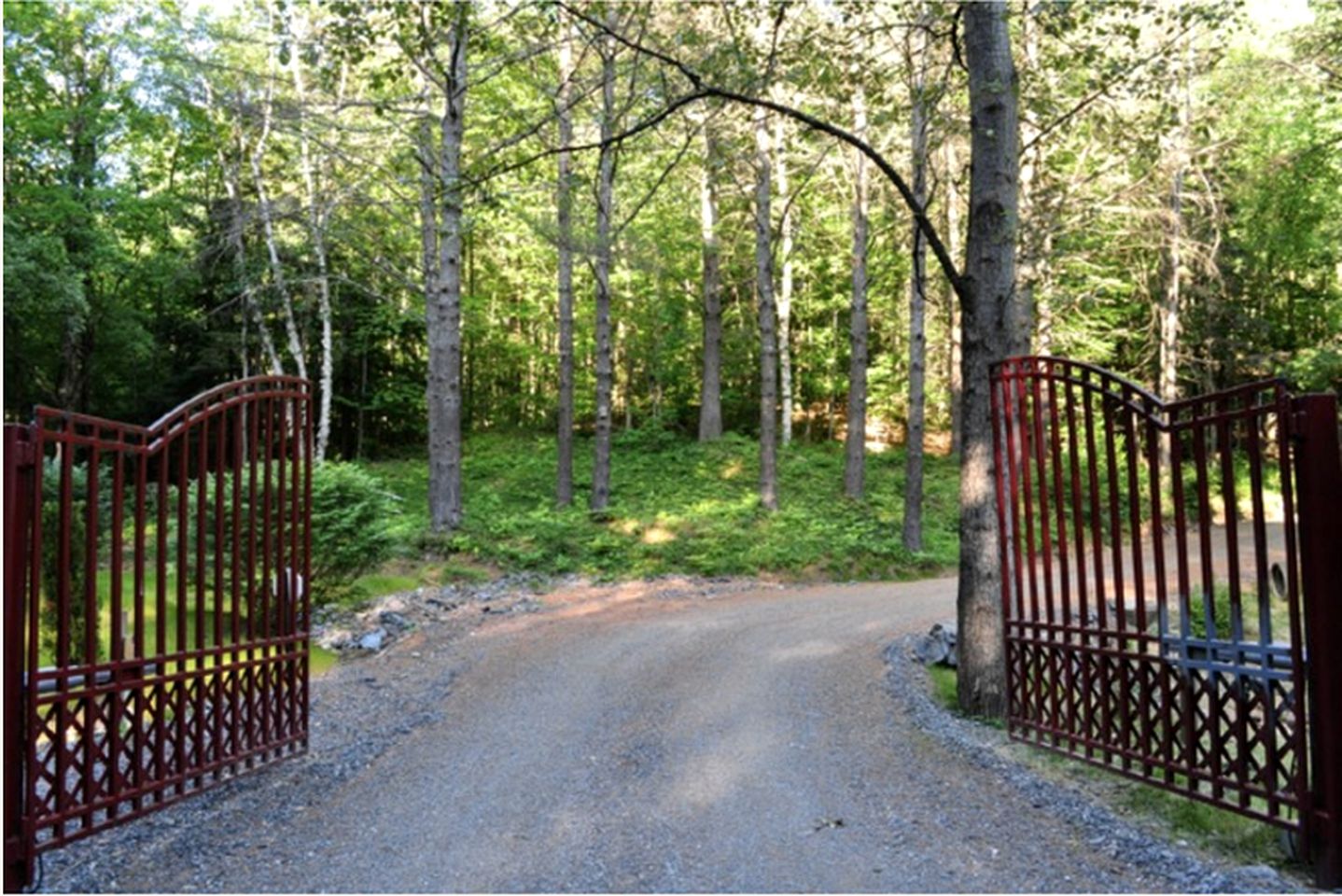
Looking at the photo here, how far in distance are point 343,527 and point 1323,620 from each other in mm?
9412

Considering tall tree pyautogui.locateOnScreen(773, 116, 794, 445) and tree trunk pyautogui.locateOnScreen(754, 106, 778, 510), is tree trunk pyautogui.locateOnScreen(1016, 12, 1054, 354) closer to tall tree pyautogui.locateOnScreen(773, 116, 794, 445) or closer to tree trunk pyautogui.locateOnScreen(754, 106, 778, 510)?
tree trunk pyautogui.locateOnScreen(754, 106, 778, 510)

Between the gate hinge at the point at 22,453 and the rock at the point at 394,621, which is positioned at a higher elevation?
the gate hinge at the point at 22,453

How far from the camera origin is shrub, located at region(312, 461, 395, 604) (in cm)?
1056

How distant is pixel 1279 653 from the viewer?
4.38 meters

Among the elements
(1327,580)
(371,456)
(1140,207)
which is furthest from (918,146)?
(371,456)

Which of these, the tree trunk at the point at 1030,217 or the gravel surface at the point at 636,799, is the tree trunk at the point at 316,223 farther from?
the tree trunk at the point at 1030,217

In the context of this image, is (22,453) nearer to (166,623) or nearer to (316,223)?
(166,623)

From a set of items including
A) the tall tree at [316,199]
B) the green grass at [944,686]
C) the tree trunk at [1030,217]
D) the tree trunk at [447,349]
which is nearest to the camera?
the green grass at [944,686]

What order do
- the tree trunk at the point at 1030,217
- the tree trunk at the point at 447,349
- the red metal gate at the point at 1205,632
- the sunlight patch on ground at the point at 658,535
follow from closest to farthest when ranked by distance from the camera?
the red metal gate at the point at 1205,632
the tree trunk at the point at 1030,217
the tree trunk at the point at 447,349
the sunlight patch on ground at the point at 658,535

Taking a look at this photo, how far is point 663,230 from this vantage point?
2516 centimetres

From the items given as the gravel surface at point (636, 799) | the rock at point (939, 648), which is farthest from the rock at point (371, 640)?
the rock at point (939, 648)

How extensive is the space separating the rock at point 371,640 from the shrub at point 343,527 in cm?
110

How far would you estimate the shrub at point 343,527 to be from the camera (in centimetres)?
1056

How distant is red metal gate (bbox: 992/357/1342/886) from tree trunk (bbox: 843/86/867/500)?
1187cm
